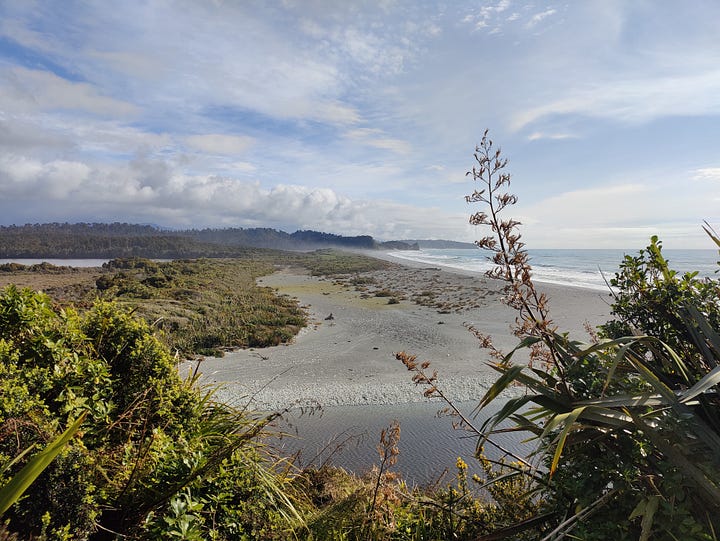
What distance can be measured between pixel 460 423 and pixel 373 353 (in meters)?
9.79

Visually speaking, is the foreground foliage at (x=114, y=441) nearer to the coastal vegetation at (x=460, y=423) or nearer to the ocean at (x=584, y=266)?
the coastal vegetation at (x=460, y=423)

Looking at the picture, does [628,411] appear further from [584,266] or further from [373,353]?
[584,266]

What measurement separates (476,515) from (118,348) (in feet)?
9.63

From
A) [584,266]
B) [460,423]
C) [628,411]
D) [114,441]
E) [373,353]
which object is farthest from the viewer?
[584,266]

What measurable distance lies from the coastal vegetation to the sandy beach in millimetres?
1025

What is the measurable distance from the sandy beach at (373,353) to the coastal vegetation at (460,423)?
1025 mm

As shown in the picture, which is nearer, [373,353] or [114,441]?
[114,441]

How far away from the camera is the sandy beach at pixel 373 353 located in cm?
867

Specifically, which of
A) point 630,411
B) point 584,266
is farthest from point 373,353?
point 584,266

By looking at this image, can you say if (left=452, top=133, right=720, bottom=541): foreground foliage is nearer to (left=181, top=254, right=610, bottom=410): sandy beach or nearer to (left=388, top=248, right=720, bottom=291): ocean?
(left=388, top=248, right=720, bottom=291): ocean

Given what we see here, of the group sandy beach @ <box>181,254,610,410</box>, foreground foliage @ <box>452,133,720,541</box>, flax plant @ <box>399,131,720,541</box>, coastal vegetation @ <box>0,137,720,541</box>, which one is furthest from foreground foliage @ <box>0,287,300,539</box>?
foreground foliage @ <box>452,133,720,541</box>

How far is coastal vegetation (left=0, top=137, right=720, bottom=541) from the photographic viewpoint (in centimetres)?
156

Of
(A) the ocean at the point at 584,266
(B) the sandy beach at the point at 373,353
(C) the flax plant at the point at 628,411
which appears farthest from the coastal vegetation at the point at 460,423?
(B) the sandy beach at the point at 373,353

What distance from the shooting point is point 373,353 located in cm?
1208
